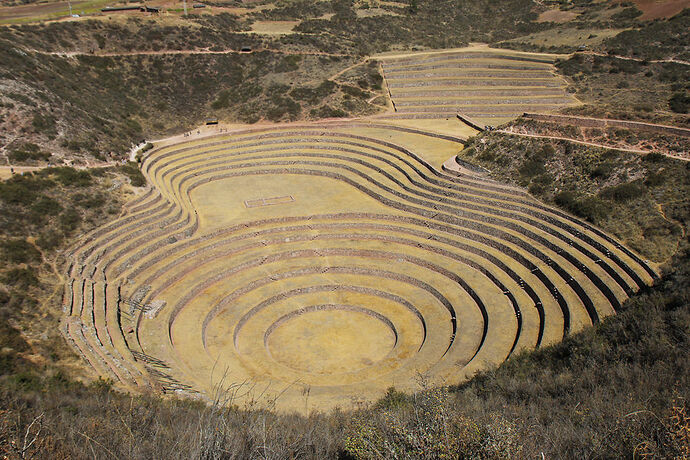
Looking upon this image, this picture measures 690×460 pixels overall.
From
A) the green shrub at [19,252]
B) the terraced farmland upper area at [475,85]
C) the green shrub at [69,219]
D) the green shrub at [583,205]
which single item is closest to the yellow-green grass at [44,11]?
the green shrub at [69,219]

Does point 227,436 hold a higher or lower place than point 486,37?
lower

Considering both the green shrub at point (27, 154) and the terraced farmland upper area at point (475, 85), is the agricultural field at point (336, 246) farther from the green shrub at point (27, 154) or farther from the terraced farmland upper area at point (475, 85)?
the terraced farmland upper area at point (475, 85)

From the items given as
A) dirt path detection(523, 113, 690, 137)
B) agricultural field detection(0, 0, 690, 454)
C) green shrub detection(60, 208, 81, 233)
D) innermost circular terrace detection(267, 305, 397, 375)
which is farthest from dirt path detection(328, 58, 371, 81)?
innermost circular terrace detection(267, 305, 397, 375)

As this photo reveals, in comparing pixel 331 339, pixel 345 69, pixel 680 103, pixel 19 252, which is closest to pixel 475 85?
pixel 345 69

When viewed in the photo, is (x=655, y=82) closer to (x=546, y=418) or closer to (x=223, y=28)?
(x=546, y=418)

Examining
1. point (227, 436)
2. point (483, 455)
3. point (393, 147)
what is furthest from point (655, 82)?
point (227, 436)

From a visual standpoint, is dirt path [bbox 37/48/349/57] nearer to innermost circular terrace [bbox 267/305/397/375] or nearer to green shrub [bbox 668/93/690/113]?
green shrub [bbox 668/93/690/113]

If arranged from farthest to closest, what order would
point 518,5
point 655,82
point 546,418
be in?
1. point 518,5
2. point 655,82
3. point 546,418

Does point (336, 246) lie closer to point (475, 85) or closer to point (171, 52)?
point (475, 85)
